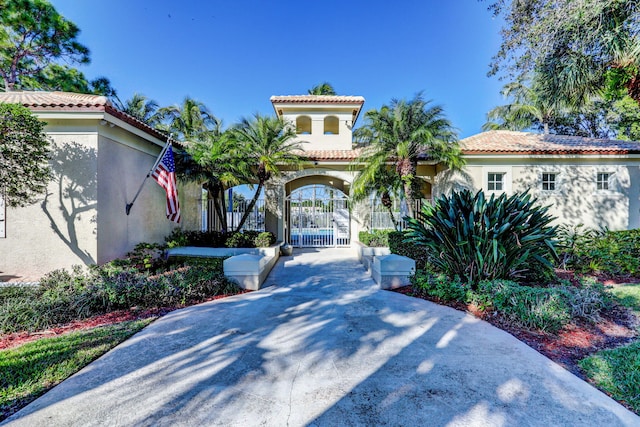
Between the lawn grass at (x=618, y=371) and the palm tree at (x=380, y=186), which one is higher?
the palm tree at (x=380, y=186)

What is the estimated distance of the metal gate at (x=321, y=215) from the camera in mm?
14734

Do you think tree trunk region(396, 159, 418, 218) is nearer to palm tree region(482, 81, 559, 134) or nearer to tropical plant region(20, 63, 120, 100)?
palm tree region(482, 81, 559, 134)

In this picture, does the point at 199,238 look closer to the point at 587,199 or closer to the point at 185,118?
the point at 185,118

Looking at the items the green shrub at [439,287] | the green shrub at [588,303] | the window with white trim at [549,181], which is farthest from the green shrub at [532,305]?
the window with white trim at [549,181]

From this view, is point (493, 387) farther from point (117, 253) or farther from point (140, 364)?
point (117, 253)

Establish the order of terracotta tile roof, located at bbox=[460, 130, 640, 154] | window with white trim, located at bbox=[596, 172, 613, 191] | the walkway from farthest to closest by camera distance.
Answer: window with white trim, located at bbox=[596, 172, 613, 191] → terracotta tile roof, located at bbox=[460, 130, 640, 154] → the walkway

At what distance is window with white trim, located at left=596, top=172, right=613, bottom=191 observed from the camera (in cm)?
1351

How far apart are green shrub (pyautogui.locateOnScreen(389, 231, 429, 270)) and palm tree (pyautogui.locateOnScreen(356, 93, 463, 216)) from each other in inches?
56.1

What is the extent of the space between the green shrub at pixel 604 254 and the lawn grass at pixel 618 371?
4468 mm

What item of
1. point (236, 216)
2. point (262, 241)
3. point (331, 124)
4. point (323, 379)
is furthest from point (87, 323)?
point (331, 124)

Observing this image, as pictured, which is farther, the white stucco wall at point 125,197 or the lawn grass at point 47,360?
the white stucco wall at point 125,197

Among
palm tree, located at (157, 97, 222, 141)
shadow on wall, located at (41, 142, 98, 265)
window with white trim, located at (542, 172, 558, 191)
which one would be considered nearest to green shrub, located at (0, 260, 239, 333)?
shadow on wall, located at (41, 142, 98, 265)

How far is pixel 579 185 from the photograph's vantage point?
13.5 m

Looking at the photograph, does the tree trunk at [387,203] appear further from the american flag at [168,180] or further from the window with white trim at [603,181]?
the window with white trim at [603,181]
